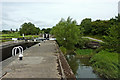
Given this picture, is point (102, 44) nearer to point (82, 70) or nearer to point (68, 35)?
point (82, 70)

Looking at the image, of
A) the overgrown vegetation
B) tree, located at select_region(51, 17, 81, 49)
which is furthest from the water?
tree, located at select_region(51, 17, 81, 49)

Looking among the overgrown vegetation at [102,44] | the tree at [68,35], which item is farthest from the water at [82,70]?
the tree at [68,35]

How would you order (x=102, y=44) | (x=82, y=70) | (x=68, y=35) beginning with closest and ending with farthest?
(x=82, y=70), (x=102, y=44), (x=68, y=35)

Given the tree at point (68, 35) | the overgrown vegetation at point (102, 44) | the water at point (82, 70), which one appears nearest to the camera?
the overgrown vegetation at point (102, 44)

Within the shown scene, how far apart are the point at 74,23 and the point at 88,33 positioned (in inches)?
939

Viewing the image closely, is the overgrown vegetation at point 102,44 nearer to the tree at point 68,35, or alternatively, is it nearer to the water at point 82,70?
the tree at point 68,35

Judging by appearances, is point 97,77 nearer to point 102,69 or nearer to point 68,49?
point 102,69

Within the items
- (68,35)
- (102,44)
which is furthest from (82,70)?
(68,35)

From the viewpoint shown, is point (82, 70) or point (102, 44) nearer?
point (82, 70)

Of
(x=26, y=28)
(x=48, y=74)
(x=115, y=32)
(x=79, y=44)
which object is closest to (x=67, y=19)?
(x=79, y=44)

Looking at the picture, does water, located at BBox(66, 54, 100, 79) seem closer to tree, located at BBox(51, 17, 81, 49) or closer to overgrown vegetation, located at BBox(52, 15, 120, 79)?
overgrown vegetation, located at BBox(52, 15, 120, 79)

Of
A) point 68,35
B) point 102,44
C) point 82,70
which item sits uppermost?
point 68,35

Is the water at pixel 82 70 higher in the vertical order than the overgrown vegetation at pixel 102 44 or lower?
lower

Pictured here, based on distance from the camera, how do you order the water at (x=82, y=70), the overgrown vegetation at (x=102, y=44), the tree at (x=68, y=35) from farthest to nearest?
the tree at (x=68, y=35) < the water at (x=82, y=70) < the overgrown vegetation at (x=102, y=44)
